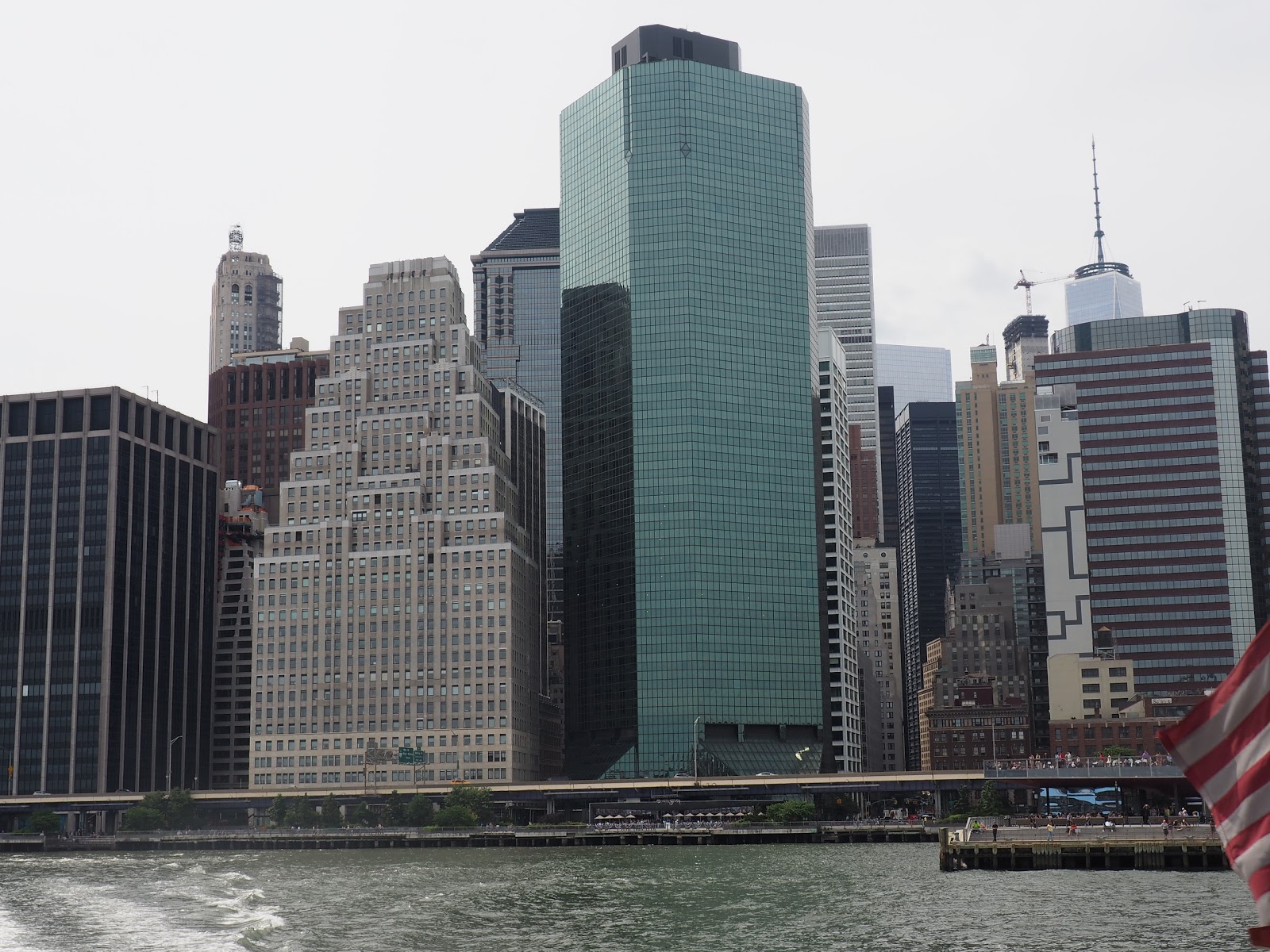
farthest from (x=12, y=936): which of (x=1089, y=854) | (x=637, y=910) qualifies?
(x=1089, y=854)

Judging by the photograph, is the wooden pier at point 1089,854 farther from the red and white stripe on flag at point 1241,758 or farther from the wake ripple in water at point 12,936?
the red and white stripe on flag at point 1241,758

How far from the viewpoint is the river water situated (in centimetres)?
9488

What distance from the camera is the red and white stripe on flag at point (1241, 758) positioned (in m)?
20.8

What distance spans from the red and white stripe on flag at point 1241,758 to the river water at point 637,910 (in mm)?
70918

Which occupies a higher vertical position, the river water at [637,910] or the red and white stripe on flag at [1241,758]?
the red and white stripe on flag at [1241,758]

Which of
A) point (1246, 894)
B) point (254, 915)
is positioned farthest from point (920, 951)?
point (254, 915)

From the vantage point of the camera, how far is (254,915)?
11469 centimetres

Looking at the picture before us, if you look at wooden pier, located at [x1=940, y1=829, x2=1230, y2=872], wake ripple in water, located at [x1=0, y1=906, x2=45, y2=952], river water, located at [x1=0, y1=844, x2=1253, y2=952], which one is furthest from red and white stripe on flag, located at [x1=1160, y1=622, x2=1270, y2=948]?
wooden pier, located at [x1=940, y1=829, x2=1230, y2=872]

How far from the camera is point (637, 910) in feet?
375

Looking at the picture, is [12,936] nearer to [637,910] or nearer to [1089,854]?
[637,910]

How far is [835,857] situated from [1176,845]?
44.2 m

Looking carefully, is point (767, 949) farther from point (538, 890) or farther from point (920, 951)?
point (538, 890)

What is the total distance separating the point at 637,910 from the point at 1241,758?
9754 centimetres

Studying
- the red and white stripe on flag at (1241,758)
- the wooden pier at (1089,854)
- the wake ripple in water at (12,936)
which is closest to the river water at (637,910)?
the wake ripple in water at (12,936)
